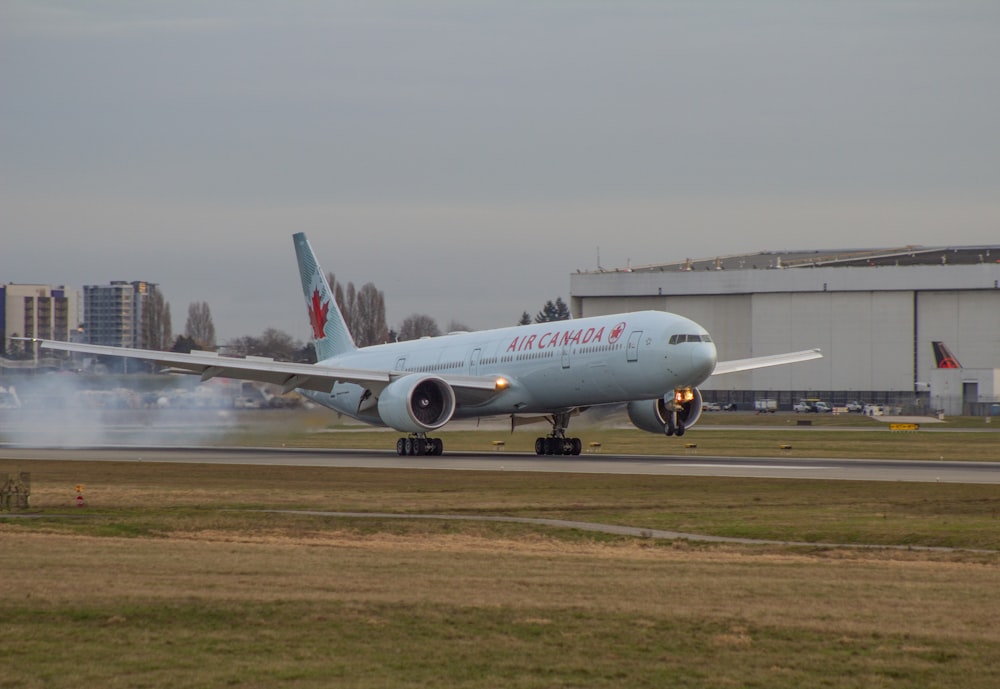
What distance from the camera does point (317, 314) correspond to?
74062 mm

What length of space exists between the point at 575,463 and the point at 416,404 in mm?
8938

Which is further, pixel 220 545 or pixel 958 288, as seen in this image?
pixel 958 288

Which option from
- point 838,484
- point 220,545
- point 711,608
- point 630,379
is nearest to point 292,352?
point 630,379

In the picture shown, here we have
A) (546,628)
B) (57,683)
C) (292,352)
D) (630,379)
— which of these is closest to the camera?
(57,683)

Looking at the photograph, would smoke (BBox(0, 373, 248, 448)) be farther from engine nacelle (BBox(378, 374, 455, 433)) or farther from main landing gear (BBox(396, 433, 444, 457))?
engine nacelle (BBox(378, 374, 455, 433))

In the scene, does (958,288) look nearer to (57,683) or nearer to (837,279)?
(837,279)

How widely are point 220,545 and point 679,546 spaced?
8185mm

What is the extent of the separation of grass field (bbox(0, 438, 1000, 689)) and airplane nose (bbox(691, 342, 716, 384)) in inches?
710

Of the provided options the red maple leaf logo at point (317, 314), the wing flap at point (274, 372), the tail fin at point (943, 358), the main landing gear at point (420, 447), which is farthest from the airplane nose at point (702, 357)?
the tail fin at point (943, 358)

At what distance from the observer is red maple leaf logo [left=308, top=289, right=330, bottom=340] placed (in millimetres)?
73562

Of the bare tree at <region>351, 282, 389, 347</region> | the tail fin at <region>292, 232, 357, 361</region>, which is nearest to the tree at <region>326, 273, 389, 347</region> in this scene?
the bare tree at <region>351, 282, 389, 347</region>

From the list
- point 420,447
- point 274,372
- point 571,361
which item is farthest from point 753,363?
point 274,372

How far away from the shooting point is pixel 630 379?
5141 centimetres

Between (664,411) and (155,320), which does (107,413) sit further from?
(155,320)
